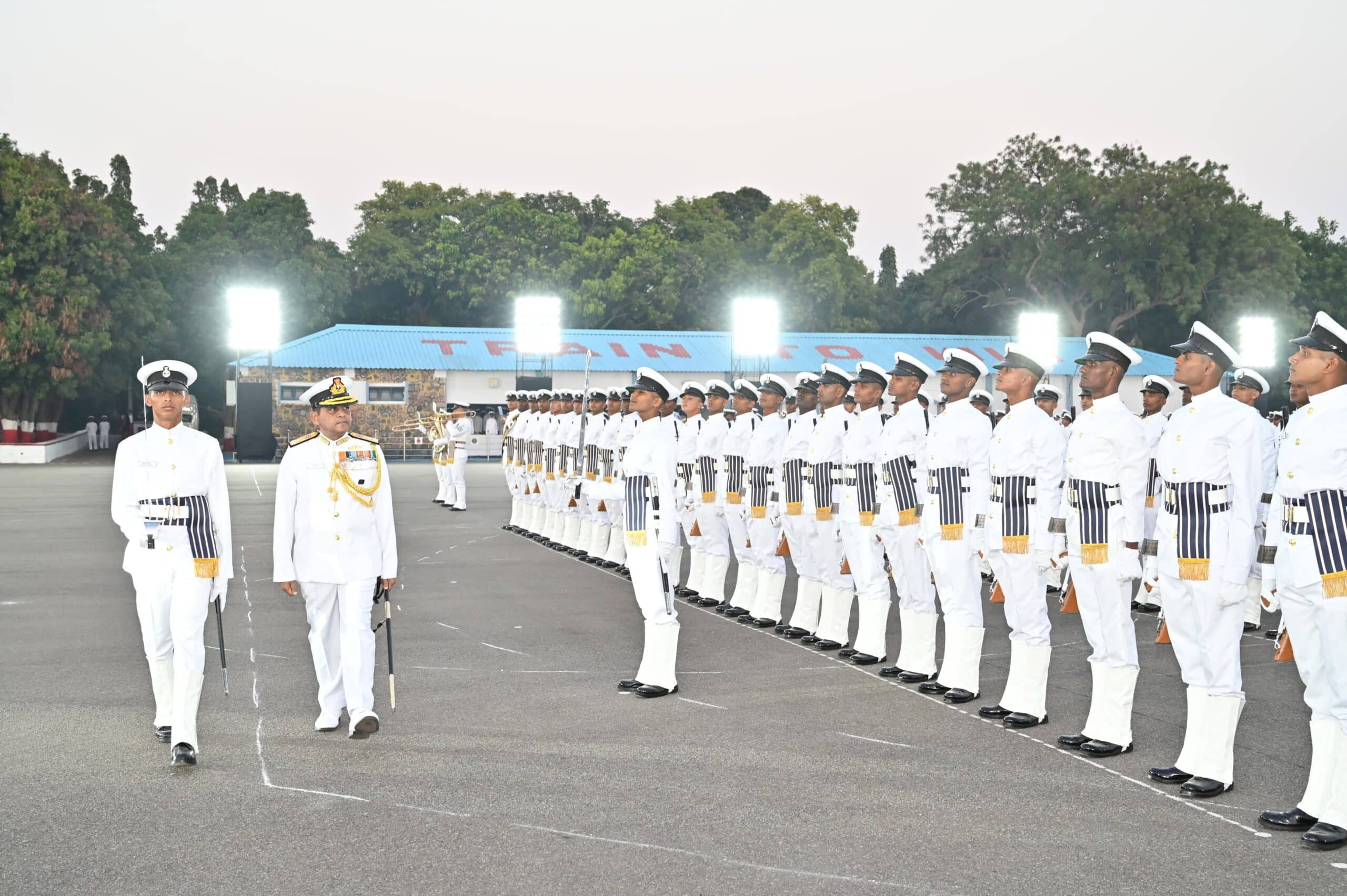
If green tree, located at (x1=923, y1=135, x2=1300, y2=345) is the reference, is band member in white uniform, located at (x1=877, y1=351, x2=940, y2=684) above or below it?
below

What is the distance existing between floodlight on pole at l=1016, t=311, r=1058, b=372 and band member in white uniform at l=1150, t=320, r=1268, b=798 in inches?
1761

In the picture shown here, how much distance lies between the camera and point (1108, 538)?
747cm

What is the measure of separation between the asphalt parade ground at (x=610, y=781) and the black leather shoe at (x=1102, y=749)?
0.07m

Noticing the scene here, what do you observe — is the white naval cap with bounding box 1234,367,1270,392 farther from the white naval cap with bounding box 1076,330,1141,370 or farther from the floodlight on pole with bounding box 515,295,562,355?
the floodlight on pole with bounding box 515,295,562,355

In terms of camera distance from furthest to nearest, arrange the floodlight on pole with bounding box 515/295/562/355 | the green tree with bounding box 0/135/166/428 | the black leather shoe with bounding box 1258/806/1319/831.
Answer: the green tree with bounding box 0/135/166/428 → the floodlight on pole with bounding box 515/295/562/355 → the black leather shoe with bounding box 1258/806/1319/831

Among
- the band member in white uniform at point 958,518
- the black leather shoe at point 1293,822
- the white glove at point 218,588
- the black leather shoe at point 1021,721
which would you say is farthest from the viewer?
the band member in white uniform at point 958,518

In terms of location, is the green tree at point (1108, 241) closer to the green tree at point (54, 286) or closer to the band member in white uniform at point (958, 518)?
the green tree at point (54, 286)

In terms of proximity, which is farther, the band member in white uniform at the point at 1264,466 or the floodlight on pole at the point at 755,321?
the floodlight on pole at the point at 755,321

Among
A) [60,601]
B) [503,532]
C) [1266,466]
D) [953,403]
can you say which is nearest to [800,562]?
[953,403]

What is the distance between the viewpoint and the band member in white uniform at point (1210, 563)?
655 centimetres

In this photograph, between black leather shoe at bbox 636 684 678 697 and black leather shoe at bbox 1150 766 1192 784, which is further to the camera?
black leather shoe at bbox 636 684 678 697

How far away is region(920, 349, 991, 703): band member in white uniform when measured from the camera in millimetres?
8883

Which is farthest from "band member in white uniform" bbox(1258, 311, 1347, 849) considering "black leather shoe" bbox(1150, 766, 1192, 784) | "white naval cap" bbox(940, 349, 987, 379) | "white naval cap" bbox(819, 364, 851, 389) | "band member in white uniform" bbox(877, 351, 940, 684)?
"white naval cap" bbox(819, 364, 851, 389)

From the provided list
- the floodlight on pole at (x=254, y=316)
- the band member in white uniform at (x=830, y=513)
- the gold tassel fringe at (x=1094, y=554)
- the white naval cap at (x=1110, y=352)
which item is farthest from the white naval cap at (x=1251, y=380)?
the floodlight on pole at (x=254, y=316)
